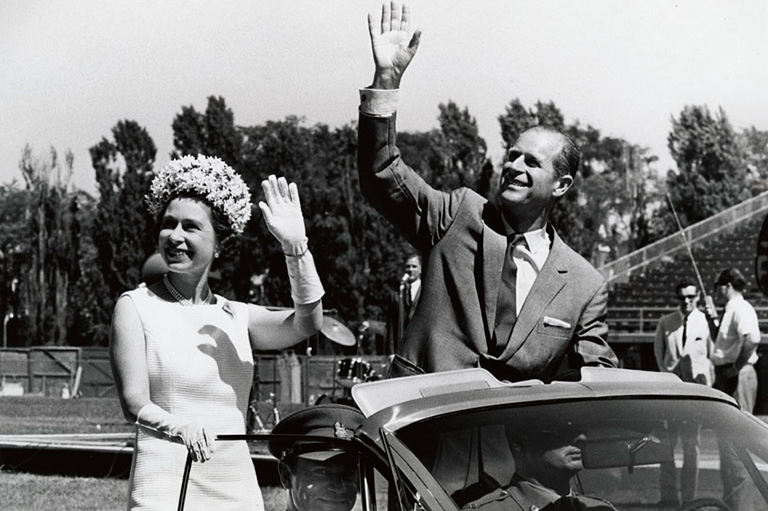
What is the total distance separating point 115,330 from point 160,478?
475 mm

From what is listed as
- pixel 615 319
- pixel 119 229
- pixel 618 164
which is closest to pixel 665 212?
pixel 618 164

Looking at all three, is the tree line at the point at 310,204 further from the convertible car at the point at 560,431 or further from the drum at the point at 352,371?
the convertible car at the point at 560,431

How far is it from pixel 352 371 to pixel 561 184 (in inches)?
575

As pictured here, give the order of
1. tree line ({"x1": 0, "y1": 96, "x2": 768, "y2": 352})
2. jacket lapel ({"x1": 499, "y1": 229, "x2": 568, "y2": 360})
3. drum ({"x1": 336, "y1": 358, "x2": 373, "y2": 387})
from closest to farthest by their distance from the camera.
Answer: jacket lapel ({"x1": 499, "y1": 229, "x2": 568, "y2": 360}) < drum ({"x1": 336, "y1": 358, "x2": 373, "y2": 387}) < tree line ({"x1": 0, "y1": 96, "x2": 768, "y2": 352})

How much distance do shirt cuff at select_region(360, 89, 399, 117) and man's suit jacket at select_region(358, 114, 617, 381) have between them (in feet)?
0.08

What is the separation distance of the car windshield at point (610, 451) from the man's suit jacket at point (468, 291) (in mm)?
996

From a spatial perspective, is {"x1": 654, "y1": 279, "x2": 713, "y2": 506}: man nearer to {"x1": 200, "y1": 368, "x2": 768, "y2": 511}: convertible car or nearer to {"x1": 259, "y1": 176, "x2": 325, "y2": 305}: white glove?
{"x1": 259, "y1": 176, "x2": 325, "y2": 305}: white glove

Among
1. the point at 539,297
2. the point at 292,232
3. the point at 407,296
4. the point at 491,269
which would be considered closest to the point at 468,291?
the point at 491,269

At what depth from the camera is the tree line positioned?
5447cm

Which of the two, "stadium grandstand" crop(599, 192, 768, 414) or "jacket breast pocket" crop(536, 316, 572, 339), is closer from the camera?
"jacket breast pocket" crop(536, 316, 572, 339)

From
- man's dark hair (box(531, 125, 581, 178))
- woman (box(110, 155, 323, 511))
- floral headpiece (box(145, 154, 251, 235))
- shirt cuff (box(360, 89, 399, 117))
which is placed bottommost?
woman (box(110, 155, 323, 511))

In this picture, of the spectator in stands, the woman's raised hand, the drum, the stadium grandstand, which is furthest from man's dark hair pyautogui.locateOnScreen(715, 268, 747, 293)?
the stadium grandstand

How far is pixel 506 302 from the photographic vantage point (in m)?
4.43

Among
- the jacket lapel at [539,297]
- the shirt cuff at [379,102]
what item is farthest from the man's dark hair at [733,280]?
the shirt cuff at [379,102]
